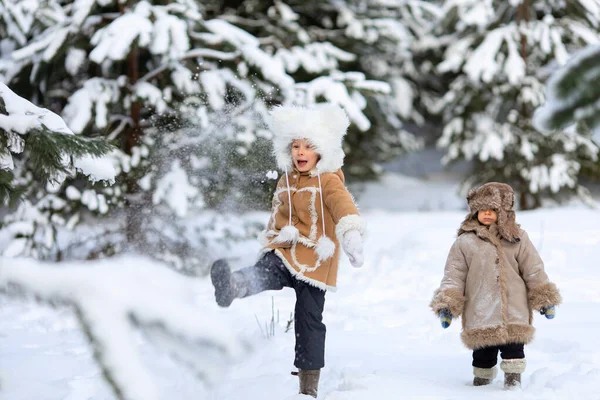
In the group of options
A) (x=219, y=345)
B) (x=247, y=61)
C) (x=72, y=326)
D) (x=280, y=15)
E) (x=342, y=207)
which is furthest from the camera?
(x=280, y=15)

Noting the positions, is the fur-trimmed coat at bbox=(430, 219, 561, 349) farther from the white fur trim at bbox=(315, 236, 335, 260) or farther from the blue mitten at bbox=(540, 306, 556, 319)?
the white fur trim at bbox=(315, 236, 335, 260)

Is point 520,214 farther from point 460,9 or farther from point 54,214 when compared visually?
point 54,214

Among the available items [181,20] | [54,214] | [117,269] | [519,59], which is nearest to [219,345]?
[117,269]

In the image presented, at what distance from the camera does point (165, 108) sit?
21.4 ft

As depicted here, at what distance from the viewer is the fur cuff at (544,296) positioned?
3373 mm

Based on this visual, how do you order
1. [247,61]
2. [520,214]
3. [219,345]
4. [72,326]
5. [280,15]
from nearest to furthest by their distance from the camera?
[219,345] → [72,326] → [247,61] → [520,214] → [280,15]

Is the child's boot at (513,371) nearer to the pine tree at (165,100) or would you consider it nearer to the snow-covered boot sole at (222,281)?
the snow-covered boot sole at (222,281)

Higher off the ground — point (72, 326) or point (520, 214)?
point (72, 326)

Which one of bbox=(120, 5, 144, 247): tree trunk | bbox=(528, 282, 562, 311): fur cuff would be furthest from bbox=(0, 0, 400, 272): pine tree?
bbox=(528, 282, 562, 311): fur cuff

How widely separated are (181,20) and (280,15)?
3.13 metres

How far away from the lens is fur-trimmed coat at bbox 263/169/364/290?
3.35m

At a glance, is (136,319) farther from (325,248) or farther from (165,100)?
(165,100)

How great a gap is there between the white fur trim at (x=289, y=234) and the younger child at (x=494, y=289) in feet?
2.65

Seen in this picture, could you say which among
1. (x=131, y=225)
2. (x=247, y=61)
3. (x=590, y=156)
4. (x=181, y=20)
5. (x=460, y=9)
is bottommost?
(x=590, y=156)
